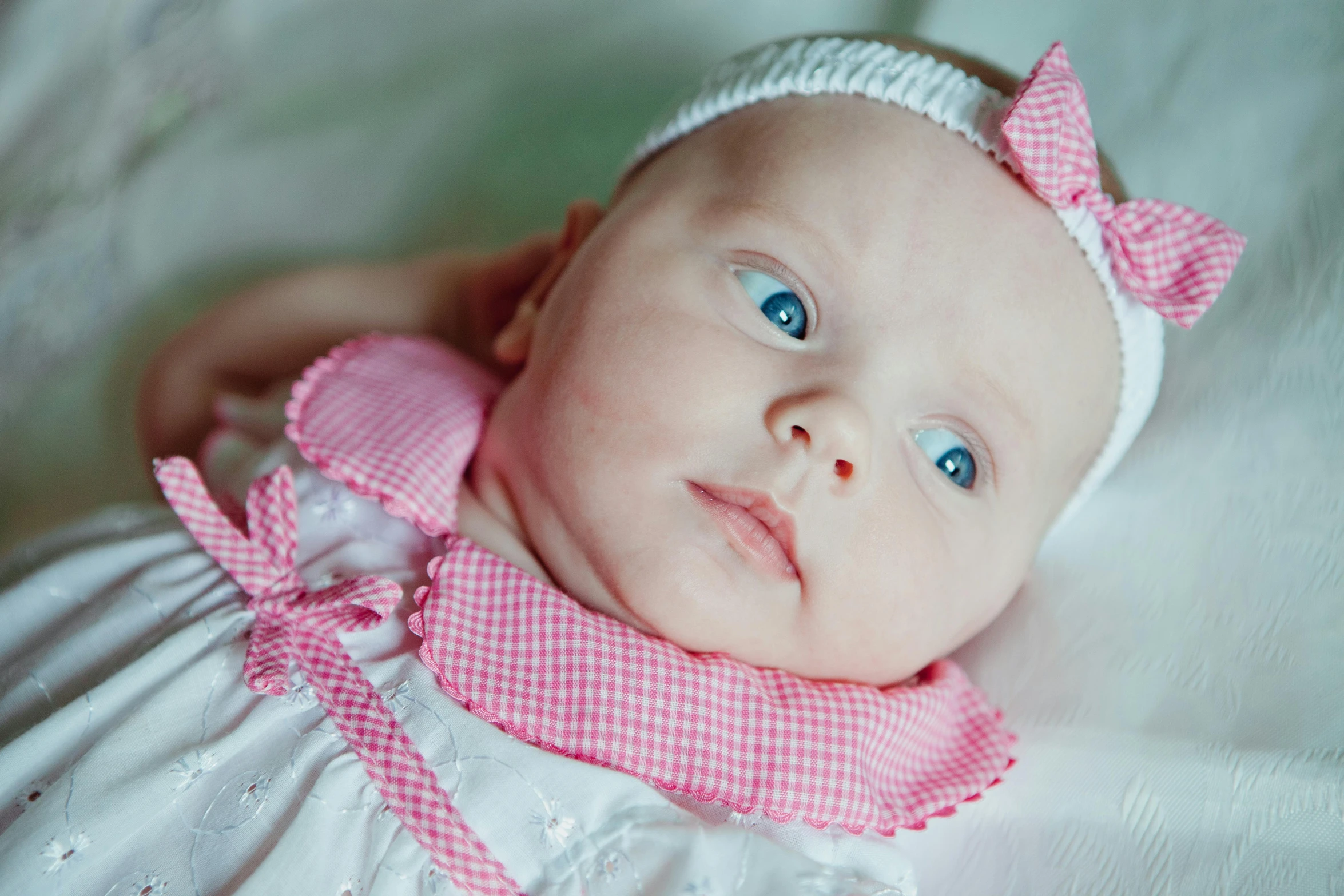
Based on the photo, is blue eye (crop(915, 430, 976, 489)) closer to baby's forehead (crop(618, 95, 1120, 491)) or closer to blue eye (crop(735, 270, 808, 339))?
baby's forehead (crop(618, 95, 1120, 491))

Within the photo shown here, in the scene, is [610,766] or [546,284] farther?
[546,284]

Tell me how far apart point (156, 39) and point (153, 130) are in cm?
17

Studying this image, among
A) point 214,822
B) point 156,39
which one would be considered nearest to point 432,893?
point 214,822

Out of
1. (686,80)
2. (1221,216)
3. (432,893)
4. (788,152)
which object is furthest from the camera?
(686,80)

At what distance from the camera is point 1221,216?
1410mm

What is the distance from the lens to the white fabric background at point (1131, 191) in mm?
1095

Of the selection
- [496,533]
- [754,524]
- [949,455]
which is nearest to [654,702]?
[754,524]

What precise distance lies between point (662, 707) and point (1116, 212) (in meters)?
0.75

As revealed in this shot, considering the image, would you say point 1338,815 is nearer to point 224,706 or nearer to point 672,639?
point 672,639

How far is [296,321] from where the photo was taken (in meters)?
1.62

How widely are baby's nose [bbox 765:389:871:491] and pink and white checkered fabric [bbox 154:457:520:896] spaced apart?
0.43m

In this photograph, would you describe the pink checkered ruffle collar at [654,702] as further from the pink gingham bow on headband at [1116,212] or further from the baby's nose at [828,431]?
the pink gingham bow on headband at [1116,212]

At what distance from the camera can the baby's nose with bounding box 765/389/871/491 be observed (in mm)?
997

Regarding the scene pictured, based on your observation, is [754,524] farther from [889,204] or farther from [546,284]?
[546,284]
